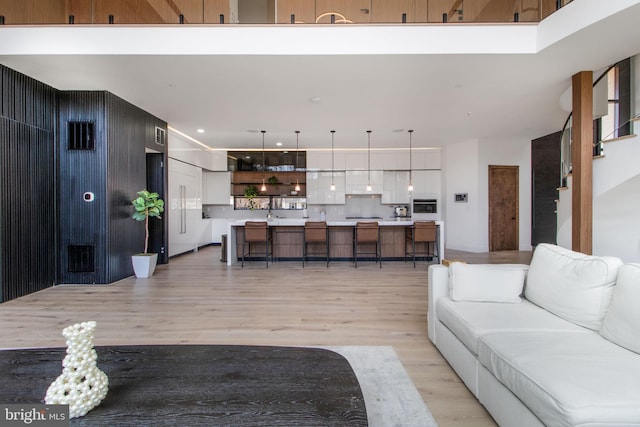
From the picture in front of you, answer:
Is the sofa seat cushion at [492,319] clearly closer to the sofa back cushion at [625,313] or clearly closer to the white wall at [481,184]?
the sofa back cushion at [625,313]

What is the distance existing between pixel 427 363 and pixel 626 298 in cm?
129

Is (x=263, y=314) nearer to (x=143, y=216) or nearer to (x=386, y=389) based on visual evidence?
(x=386, y=389)

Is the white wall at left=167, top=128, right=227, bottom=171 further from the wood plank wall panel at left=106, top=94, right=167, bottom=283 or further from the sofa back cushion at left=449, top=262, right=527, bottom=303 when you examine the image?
the sofa back cushion at left=449, top=262, right=527, bottom=303

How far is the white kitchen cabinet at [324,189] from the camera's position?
9250mm

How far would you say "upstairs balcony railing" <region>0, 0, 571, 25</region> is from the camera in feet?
12.9

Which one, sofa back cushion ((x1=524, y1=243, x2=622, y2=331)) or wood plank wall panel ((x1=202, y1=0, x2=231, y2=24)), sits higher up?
wood plank wall panel ((x1=202, y1=0, x2=231, y2=24))

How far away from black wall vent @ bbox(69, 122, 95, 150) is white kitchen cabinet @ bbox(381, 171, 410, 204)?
6.95m

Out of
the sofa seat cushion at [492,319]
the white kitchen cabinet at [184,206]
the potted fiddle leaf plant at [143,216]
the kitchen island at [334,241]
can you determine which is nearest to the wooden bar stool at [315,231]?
the kitchen island at [334,241]

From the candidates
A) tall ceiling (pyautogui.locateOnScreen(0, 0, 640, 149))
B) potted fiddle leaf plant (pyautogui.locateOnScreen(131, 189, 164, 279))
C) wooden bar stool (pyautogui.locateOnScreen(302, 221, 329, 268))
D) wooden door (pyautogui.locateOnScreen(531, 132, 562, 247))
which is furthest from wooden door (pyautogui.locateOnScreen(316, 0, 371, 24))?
wooden door (pyautogui.locateOnScreen(531, 132, 562, 247))

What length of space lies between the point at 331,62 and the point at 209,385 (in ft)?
11.8

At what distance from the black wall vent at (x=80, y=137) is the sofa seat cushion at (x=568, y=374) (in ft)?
18.5

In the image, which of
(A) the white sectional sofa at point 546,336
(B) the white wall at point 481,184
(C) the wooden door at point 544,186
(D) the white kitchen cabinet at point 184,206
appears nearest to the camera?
(A) the white sectional sofa at point 546,336

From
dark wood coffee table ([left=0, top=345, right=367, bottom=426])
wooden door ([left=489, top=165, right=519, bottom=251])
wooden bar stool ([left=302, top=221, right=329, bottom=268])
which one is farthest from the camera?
wooden door ([left=489, top=165, right=519, bottom=251])

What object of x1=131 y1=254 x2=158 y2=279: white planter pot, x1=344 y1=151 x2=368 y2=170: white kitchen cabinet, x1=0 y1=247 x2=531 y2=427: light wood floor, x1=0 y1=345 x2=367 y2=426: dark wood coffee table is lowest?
x1=0 y1=247 x2=531 y2=427: light wood floor
